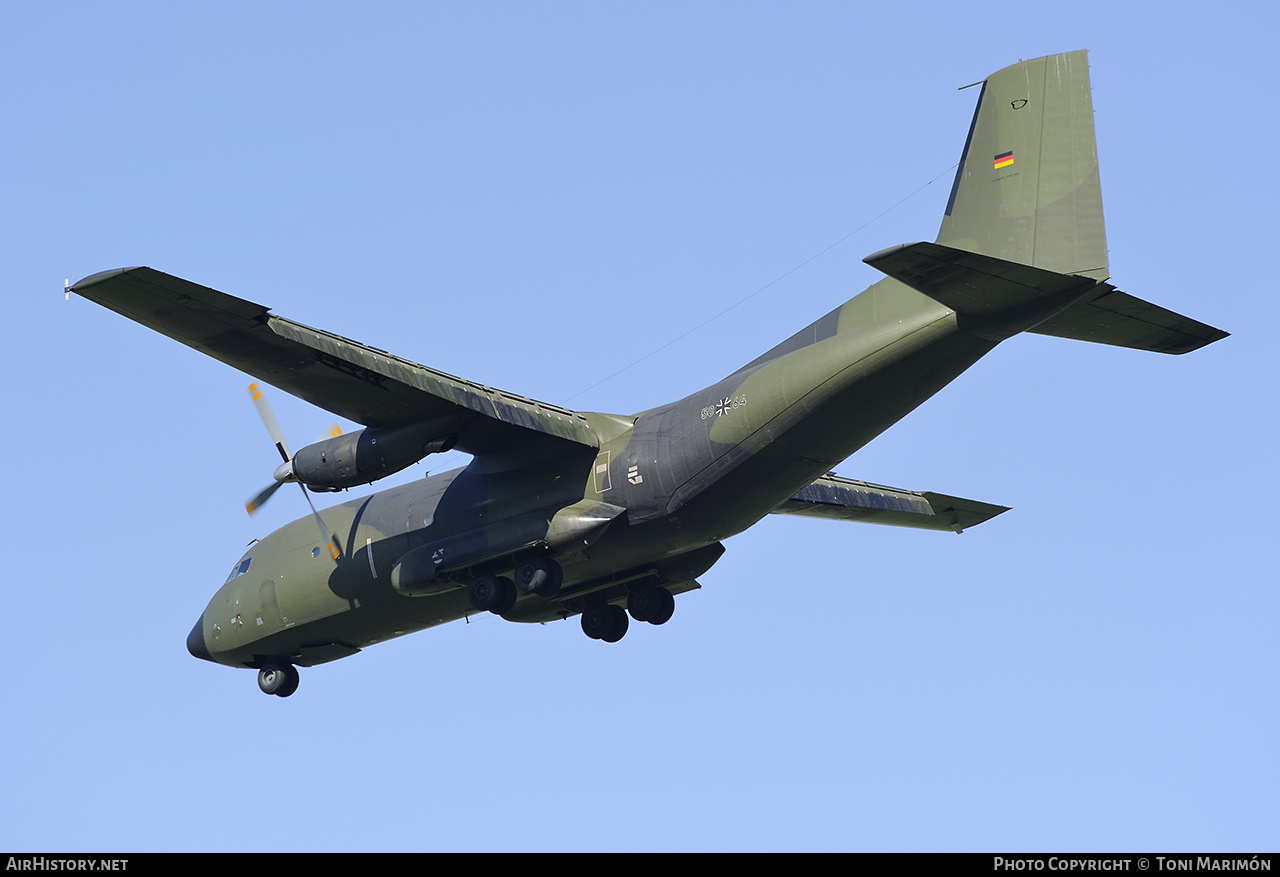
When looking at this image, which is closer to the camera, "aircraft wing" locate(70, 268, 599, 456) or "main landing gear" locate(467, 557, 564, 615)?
"aircraft wing" locate(70, 268, 599, 456)

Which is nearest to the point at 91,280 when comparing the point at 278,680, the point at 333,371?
the point at 333,371

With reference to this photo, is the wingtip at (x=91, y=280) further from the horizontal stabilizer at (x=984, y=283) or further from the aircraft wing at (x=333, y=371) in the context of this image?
the horizontal stabilizer at (x=984, y=283)

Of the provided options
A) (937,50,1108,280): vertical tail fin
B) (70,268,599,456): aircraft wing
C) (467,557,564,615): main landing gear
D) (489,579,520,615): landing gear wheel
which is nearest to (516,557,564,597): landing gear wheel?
(467,557,564,615): main landing gear

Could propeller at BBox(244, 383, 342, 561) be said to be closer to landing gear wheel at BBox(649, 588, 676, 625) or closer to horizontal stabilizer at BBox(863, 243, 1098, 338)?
landing gear wheel at BBox(649, 588, 676, 625)

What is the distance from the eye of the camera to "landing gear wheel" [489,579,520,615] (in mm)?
24406

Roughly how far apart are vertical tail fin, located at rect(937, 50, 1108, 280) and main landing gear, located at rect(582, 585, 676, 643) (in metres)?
8.44

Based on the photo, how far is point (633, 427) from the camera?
24.3 metres

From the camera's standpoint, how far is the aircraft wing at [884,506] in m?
27.6

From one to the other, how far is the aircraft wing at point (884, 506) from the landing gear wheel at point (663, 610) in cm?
254

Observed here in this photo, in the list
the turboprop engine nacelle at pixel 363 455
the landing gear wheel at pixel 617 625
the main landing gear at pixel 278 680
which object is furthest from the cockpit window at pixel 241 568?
the landing gear wheel at pixel 617 625

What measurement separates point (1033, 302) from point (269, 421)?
13159mm

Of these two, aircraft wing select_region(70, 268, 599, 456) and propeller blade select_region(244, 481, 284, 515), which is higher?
aircraft wing select_region(70, 268, 599, 456)

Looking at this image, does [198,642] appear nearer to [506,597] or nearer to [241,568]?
[241,568]
